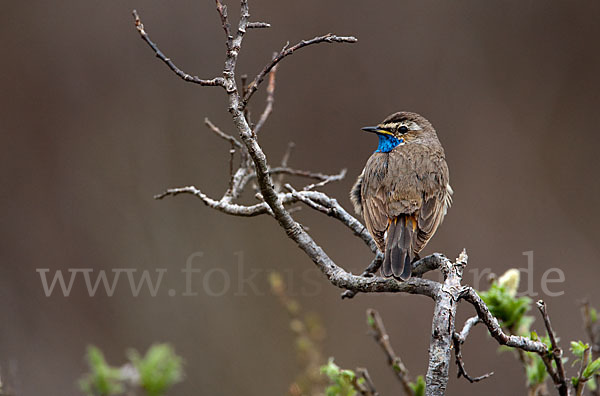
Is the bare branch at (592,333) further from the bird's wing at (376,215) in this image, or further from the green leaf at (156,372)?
the green leaf at (156,372)

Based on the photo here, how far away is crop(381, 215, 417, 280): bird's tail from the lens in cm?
310

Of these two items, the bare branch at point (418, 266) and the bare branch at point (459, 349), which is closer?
the bare branch at point (459, 349)

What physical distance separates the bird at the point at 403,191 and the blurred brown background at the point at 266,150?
8.59 feet

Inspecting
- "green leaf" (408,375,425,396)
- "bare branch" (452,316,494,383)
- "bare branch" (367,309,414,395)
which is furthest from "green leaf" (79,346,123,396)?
"bare branch" (452,316,494,383)

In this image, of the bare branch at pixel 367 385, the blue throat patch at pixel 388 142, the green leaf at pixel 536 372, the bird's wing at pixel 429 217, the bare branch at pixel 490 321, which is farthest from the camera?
the blue throat patch at pixel 388 142

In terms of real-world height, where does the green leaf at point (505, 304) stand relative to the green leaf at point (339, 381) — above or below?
above

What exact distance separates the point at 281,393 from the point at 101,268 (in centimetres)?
239

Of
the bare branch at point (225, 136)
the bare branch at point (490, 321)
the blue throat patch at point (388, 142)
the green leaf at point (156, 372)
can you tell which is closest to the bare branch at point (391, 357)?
the bare branch at point (490, 321)

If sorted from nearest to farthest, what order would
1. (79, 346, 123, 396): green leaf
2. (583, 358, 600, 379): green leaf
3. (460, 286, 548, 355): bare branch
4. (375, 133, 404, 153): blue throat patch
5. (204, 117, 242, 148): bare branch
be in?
1. (460, 286, 548, 355): bare branch
2. (583, 358, 600, 379): green leaf
3. (79, 346, 123, 396): green leaf
4. (204, 117, 242, 148): bare branch
5. (375, 133, 404, 153): blue throat patch

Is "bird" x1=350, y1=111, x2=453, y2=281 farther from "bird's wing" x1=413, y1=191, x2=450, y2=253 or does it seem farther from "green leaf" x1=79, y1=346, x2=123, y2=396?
"green leaf" x1=79, y1=346, x2=123, y2=396

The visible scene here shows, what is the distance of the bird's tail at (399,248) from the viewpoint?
10.2 feet

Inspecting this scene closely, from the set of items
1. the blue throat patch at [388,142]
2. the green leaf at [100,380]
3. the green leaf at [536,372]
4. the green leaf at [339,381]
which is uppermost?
the blue throat patch at [388,142]

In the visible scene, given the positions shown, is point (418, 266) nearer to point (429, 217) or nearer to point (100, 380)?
point (429, 217)

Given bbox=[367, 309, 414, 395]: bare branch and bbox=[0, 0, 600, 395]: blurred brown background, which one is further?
bbox=[0, 0, 600, 395]: blurred brown background
